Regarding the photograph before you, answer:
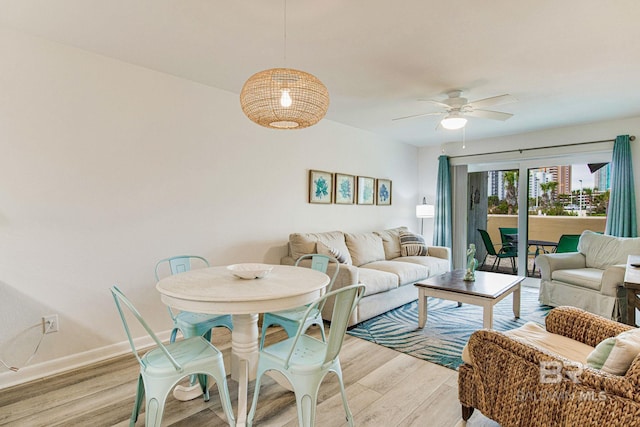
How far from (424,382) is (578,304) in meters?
2.56

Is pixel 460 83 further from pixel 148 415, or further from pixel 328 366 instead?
Result: pixel 148 415

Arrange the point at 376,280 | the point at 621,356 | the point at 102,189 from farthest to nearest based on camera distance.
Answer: the point at 376,280 < the point at 102,189 < the point at 621,356

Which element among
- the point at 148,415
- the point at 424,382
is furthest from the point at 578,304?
the point at 148,415

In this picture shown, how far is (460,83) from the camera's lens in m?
3.22

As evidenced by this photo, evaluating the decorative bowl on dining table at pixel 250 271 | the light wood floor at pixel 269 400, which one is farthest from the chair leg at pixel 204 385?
the decorative bowl on dining table at pixel 250 271

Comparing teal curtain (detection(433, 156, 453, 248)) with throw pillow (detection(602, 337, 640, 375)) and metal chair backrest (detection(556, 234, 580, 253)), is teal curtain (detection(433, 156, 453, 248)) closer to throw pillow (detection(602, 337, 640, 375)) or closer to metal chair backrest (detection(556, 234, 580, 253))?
metal chair backrest (detection(556, 234, 580, 253))

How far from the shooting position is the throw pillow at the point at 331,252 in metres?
3.73

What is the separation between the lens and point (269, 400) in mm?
2168

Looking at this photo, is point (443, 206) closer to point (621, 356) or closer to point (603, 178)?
point (603, 178)

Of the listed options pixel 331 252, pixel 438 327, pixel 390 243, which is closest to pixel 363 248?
pixel 390 243

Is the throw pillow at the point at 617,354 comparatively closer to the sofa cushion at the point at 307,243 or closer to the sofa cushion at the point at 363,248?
the sofa cushion at the point at 307,243

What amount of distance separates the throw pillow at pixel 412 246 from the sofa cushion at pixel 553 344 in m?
2.90

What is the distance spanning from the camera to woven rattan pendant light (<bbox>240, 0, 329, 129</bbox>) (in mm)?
→ 1930

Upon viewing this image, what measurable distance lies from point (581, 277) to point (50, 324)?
502cm
